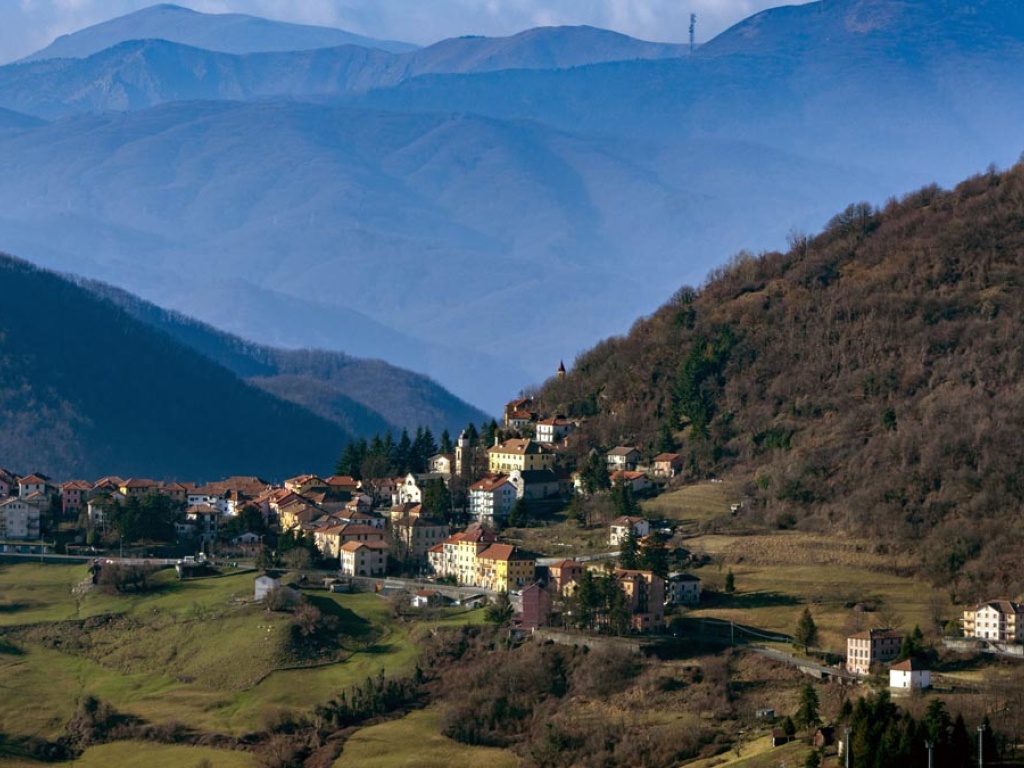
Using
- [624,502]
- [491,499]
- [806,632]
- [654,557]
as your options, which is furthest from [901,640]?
[491,499]

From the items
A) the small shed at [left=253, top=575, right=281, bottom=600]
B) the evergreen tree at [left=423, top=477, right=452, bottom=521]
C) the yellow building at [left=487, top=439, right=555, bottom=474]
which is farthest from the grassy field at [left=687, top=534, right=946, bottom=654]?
the yellow building at [left=487, top=439, right=555, bottom=474]

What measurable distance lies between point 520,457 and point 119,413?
73.6 metres

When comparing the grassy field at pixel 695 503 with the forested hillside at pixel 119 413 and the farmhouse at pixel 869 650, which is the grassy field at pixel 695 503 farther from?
the forested hillside at pixel 119 413

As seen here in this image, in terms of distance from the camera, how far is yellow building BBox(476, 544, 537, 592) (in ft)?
301

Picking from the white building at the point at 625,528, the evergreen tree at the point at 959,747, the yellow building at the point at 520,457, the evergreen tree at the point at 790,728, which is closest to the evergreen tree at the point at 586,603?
the white building at the point at 625,528

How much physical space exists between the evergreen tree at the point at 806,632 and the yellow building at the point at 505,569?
14814 millimetres

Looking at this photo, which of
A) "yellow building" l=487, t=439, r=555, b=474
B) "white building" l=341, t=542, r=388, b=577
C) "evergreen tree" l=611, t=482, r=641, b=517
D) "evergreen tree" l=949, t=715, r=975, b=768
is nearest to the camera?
"evergreen tree" l=949, t=715, r=975, b=768

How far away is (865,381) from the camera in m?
110

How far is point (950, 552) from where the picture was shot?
87812 millimetres

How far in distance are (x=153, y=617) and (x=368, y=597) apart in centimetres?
839

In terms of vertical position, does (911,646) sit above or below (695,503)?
below

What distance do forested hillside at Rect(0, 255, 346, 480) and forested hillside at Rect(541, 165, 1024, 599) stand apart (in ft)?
152

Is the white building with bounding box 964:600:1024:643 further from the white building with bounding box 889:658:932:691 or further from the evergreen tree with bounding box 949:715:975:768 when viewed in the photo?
the evergreen tree with bounding box 949:715:975:768

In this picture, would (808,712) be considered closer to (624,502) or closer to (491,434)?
(624,502)
